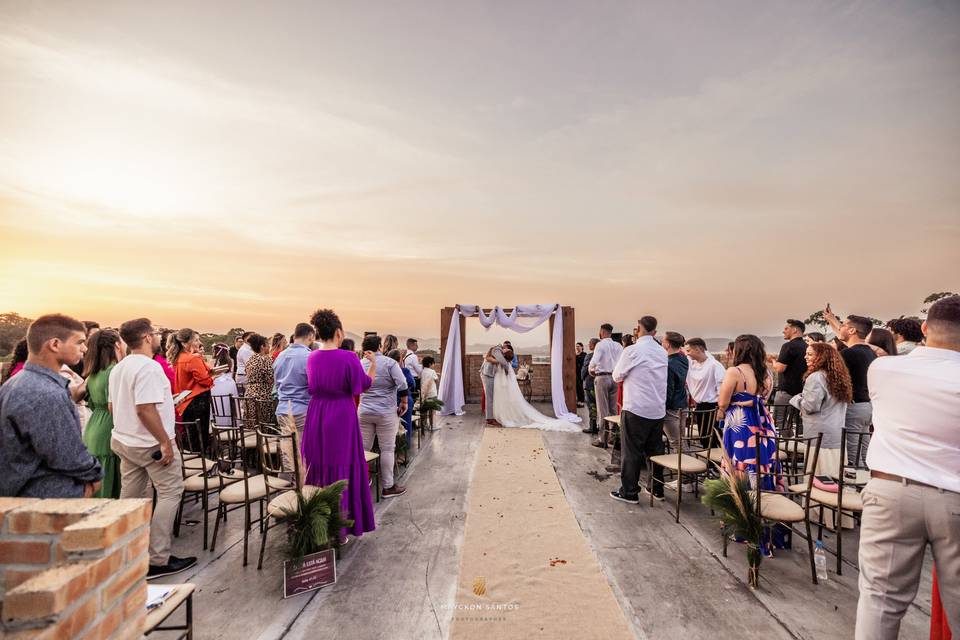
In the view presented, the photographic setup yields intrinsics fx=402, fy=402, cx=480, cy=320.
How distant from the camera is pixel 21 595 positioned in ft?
2.99

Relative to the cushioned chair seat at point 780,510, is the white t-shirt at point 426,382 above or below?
above

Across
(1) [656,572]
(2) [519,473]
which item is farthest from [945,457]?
(2) [519,473]

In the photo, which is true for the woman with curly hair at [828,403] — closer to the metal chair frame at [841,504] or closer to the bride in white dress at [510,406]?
the metal chair frame at [841,504]

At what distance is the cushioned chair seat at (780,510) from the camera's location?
9.26 ft

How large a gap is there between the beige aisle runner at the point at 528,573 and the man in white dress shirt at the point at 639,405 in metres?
0.81

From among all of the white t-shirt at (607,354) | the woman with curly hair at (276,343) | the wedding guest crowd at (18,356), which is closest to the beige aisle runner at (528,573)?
the white t-shirt at (607,354)

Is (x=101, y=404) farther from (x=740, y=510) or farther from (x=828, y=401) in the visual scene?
(x=828, y=401)

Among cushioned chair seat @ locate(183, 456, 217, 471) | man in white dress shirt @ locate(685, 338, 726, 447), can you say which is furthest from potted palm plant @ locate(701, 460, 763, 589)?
cushioned chair seat @ locate(183, 456, 217, 471)

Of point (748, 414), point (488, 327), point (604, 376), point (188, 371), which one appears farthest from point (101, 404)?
point (488, 327)

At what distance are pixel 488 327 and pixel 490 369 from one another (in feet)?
5.51

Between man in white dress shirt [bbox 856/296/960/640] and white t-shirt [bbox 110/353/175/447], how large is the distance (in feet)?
13.4

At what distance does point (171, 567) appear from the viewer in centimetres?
297

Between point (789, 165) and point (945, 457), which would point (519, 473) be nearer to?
point (945, 457)

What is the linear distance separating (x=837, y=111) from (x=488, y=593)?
9.92m
